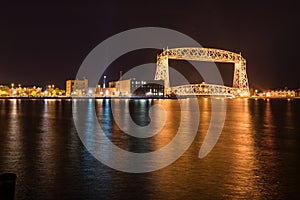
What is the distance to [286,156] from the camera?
8.50 meters

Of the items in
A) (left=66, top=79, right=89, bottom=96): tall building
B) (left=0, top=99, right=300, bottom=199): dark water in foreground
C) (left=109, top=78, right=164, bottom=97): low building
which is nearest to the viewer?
(left=0, top=99, right=300, bottom=199): dark water in foreground

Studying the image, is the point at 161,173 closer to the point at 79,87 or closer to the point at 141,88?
the point at 141,88

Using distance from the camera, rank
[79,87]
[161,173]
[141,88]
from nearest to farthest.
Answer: [161,173] < [141,88] < [79,87]

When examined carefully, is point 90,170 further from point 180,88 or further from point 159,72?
point 180,88

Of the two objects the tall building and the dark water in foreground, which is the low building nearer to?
the tall building

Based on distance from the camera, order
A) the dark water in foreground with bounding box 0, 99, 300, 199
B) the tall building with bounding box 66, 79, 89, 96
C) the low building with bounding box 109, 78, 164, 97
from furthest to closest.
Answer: the tall building with bounding box 66, 79, 89, 96 < the low building with bounding box 109, 78, 164, 97 < the dark water in foreground with bounding box 0, 99, 300, 199

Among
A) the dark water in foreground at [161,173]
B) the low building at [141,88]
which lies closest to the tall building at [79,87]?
the low building at [141,88]

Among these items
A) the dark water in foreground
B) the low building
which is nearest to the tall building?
the low building

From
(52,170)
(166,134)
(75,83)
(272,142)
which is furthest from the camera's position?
(75,83)

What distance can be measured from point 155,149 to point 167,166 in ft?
7.09

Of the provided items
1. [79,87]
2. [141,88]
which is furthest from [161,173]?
[79,87]

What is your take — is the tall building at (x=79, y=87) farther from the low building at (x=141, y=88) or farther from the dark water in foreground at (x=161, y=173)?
the dark water in foreground at (x=161, y=173)

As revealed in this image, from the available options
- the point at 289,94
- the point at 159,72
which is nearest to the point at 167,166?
the point at 159,72

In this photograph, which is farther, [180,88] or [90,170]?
[180,88]
